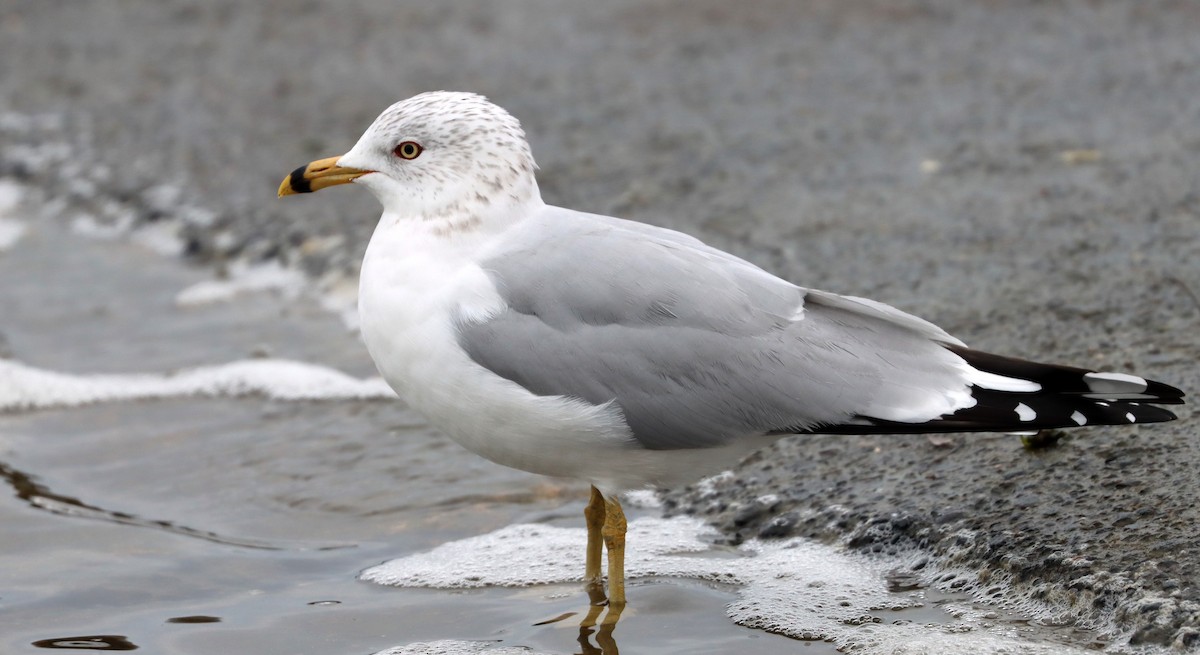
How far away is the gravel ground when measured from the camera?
403cm

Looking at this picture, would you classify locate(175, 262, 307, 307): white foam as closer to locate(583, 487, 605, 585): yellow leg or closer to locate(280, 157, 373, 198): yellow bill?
locate(280, 157, 373, 198): yellow bill

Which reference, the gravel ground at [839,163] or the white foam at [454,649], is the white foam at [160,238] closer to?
the gravel ground at [839,163]

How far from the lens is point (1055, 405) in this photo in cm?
346

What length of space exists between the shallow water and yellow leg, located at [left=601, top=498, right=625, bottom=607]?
0.19 ft

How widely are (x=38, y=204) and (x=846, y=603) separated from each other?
560cm

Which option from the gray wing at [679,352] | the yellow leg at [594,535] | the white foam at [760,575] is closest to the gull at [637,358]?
the gray wing at [679,352]

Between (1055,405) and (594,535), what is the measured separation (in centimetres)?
131

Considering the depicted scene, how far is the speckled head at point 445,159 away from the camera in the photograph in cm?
380

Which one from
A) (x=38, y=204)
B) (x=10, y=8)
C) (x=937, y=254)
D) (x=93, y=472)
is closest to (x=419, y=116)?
(x=93, y=472)

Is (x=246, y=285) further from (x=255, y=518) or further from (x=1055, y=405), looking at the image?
(x=1055, y=405)

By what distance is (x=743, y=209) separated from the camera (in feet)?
21.3

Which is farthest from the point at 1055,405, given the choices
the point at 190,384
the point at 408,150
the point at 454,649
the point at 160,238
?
the point at 160,238

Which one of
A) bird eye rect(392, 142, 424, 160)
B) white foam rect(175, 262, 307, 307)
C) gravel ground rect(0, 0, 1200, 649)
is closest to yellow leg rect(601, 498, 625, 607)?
gravel ground rect(0, 0, 1200, 649)

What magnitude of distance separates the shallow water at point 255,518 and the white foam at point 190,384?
0.23 ft
